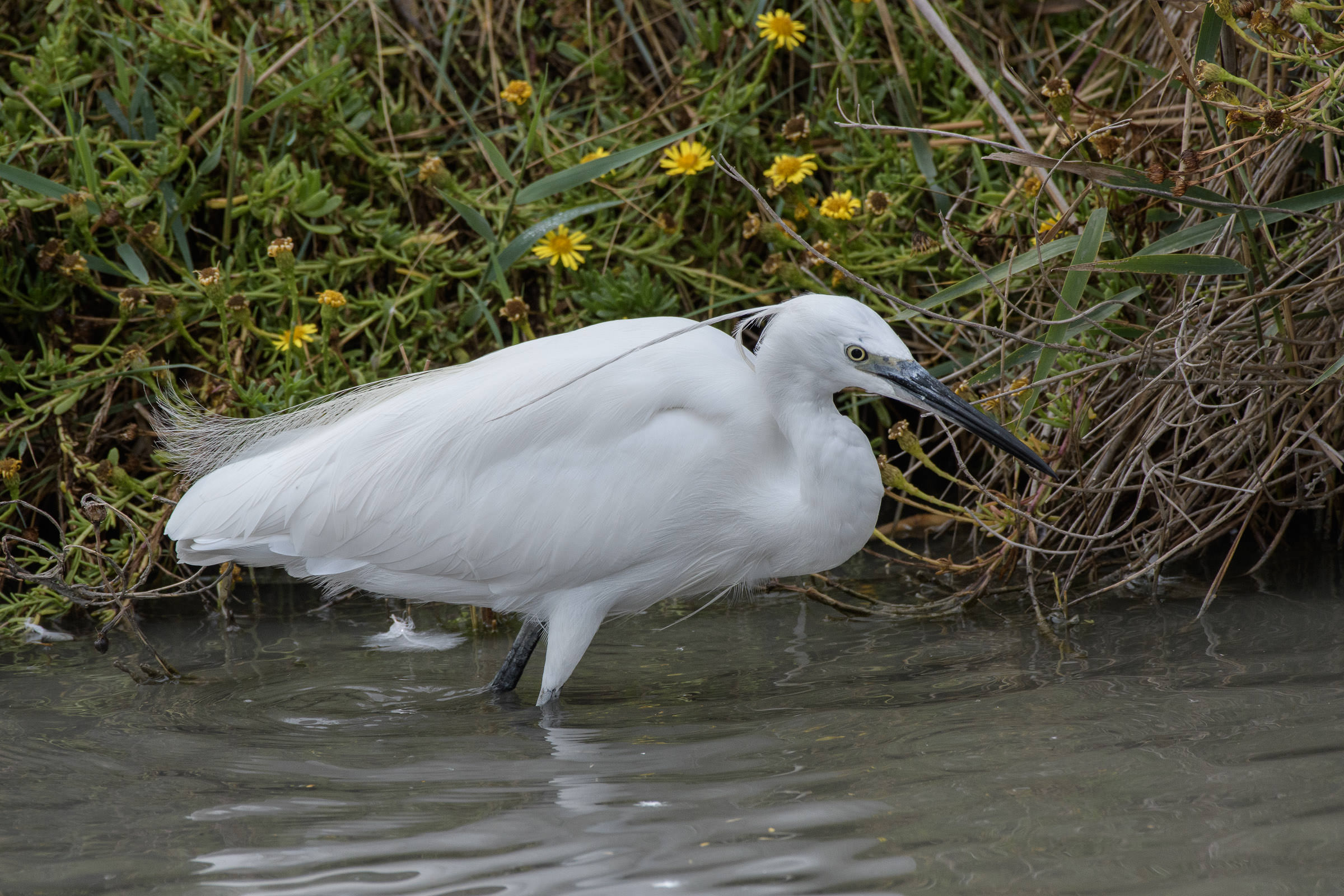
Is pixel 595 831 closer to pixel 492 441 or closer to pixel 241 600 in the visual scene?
pixel 492 441

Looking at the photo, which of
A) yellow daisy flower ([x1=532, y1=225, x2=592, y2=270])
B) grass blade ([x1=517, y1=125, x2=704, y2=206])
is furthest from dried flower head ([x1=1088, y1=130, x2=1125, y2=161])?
yellow daisy flower ([x1=532, y1=225, x2=592, y2=270])

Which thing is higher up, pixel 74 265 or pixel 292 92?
pixel 292 92

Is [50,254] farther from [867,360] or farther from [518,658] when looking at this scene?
[867,360]

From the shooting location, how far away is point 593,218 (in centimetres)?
421

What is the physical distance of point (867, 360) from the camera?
262 cm

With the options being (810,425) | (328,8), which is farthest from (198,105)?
(810,425)

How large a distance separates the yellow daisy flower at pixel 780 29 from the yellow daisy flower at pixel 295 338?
1713 mm

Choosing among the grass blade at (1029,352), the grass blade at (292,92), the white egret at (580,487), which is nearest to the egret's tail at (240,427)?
the white egret at (580,487)

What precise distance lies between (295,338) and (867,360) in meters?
1.82

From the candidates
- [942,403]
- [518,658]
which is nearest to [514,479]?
[518,658]

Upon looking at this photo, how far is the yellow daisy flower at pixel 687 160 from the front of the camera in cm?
388

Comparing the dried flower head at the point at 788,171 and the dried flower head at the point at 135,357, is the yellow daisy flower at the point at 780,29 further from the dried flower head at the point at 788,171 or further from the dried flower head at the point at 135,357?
the dried flower head at the point at 135,357

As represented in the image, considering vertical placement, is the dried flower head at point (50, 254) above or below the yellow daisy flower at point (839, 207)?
above

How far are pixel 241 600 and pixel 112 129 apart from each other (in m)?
1.70
